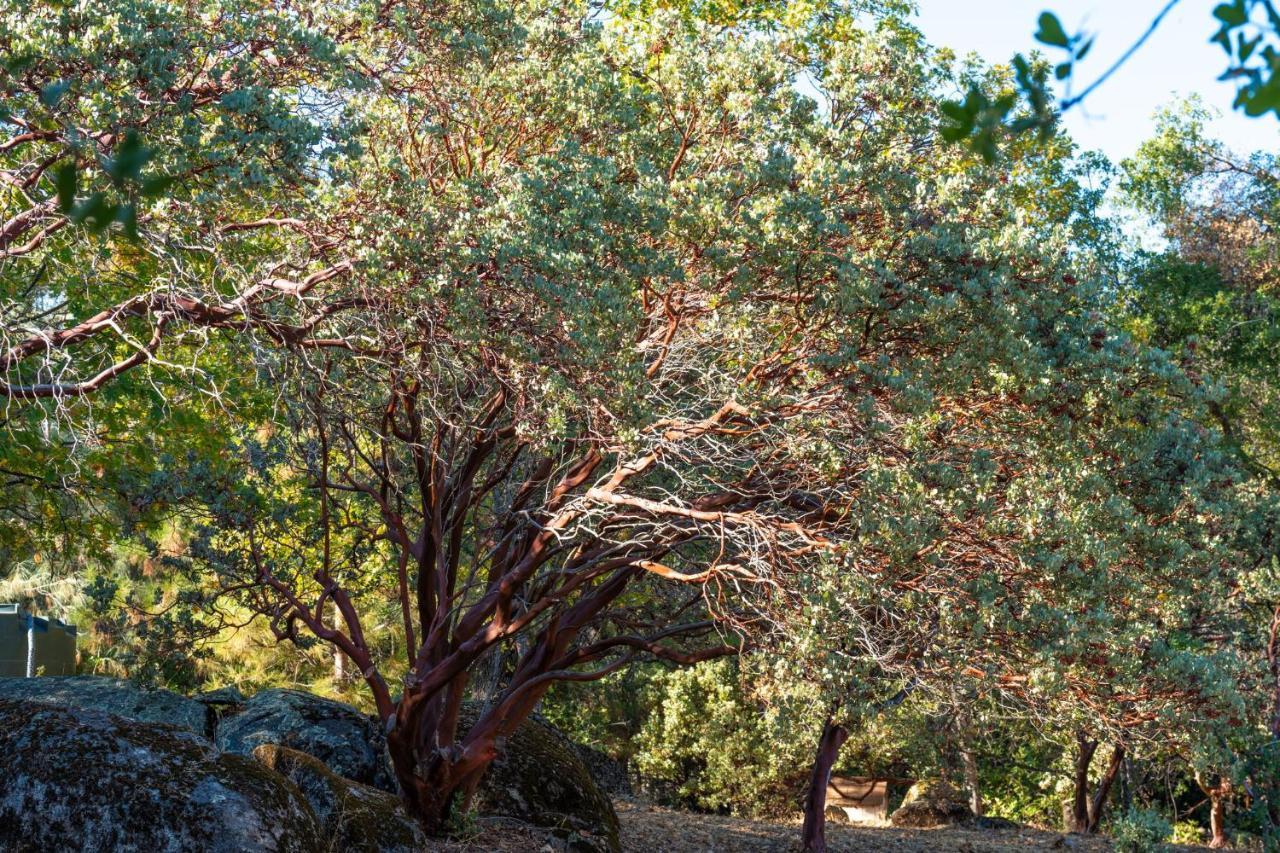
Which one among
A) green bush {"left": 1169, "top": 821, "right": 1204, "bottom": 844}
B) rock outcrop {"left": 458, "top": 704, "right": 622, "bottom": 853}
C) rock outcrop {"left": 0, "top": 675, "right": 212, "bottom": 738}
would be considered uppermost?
rock outcrop {"left": 0, "top": 675, "right": 212, "bottom": 738}

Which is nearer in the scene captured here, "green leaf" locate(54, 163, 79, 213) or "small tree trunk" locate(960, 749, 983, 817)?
"green leaf" locate(54, 163, 79, 213)

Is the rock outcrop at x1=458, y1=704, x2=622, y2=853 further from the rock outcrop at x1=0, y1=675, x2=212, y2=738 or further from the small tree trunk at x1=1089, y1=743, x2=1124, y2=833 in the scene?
the small tree trunk at x1=1089, y1=743, x2=1124, y2=833

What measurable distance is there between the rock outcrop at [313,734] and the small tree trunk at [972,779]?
11270 millimetres

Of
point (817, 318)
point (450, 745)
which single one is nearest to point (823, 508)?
point (817, 318)

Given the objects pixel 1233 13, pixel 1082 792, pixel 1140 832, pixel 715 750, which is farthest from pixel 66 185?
pixel 1082 792

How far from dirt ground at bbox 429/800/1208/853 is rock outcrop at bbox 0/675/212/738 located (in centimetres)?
304

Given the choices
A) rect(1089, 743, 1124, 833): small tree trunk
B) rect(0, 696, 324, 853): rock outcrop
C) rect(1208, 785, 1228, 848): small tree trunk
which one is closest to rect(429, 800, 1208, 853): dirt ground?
rect(1089, 743, 1124, 833): small tree trunk

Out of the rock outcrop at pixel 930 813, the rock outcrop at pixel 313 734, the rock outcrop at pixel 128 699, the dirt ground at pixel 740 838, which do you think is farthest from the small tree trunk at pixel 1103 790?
the rock outcrop at pixel 128 699

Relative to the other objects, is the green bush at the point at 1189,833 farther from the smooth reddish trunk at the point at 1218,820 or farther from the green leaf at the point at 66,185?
the green leaf at the point at 66,185

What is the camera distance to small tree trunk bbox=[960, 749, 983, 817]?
19.7 metres

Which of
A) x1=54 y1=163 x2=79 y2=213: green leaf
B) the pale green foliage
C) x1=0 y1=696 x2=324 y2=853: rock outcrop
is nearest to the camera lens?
x1=54 y1=163 x2=79 y2=213: green leaf

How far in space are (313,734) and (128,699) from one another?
6.31 feet

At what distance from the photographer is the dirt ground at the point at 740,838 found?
10008 mm

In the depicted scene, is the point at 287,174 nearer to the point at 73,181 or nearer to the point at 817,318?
the point at 817,318
